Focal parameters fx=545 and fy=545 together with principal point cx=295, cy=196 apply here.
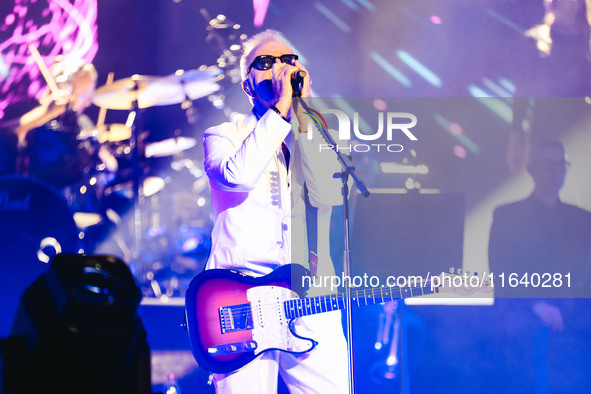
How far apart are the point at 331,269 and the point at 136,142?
1.72m

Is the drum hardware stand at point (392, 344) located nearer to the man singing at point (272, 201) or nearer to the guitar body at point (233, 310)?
the man singing at point (272, 201)

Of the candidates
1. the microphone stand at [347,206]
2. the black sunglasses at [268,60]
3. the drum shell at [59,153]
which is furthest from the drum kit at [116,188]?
the microphone stand at [347,206]

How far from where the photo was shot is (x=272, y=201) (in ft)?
7.72

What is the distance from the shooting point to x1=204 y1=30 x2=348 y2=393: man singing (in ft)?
7.13

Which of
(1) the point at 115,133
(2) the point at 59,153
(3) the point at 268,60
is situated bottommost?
(2) the point at 59,153

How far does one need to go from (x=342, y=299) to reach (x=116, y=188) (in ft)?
6.17

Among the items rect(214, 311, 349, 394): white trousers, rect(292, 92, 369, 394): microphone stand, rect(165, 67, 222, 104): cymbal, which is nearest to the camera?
rect(292, 92, 369, 394): microphone stand

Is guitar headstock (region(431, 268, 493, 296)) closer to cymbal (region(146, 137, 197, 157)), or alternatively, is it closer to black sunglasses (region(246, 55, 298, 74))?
black sunglasses (region(246, 55, 298, 74))

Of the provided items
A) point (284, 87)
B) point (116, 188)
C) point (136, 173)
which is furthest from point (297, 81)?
point (116, 188)

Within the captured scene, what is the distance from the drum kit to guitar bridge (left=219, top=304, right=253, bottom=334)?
1198 millimetres

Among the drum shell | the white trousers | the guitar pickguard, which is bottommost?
the white trousers

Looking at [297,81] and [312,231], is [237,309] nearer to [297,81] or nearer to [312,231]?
[312,231]

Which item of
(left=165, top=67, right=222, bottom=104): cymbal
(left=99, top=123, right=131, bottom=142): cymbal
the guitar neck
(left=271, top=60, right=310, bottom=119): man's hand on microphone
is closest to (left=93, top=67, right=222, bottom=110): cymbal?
(left=165, top=67, right=222, bottom=104): cymbal

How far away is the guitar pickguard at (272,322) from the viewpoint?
2.20 metres
